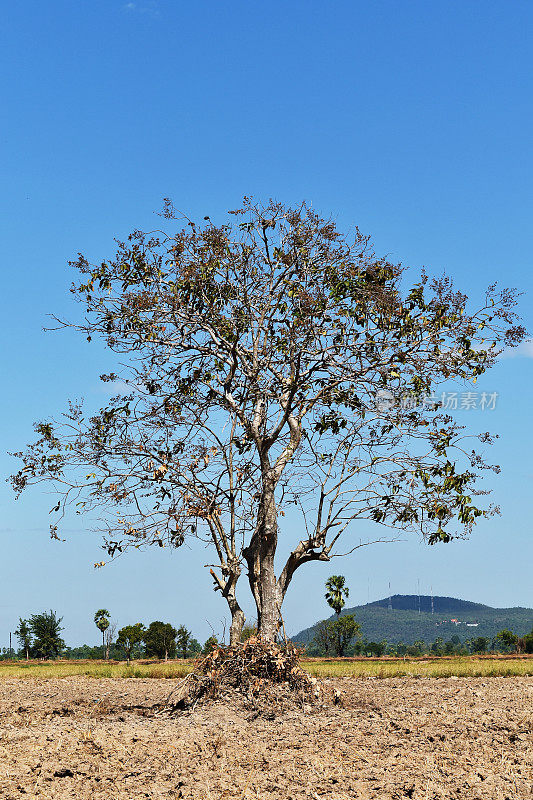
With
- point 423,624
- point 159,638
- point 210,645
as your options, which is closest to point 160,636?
point 159,638

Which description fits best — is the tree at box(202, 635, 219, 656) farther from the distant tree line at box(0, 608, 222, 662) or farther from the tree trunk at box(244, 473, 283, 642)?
the distant tree line at box(0, 608, 222, 662)

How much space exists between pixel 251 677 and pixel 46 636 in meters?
44.1

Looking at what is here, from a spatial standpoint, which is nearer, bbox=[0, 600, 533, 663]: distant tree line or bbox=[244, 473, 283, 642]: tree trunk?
bbox=[244, 473, 283, 642]: tree trunk

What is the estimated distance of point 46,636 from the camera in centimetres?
5012

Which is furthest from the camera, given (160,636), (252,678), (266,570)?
(160,636)

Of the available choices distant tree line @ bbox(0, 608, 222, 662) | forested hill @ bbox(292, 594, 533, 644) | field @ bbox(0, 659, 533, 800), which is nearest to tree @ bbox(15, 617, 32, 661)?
distant tree line @ bbox(0, 608, 222, 662)

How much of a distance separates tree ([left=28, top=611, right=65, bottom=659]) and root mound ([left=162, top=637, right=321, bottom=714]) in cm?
4334

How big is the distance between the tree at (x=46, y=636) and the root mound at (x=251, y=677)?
4334 cm

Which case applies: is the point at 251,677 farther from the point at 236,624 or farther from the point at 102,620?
the point at 102,620

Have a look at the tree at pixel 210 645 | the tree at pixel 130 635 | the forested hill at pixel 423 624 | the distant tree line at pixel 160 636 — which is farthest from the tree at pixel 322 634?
the forested hill at pixel 423 624

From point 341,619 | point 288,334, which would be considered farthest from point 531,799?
point 341,619

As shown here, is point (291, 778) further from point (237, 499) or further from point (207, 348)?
point (207, 348)

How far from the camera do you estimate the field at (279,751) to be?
281 inches

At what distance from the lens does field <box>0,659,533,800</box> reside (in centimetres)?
712
